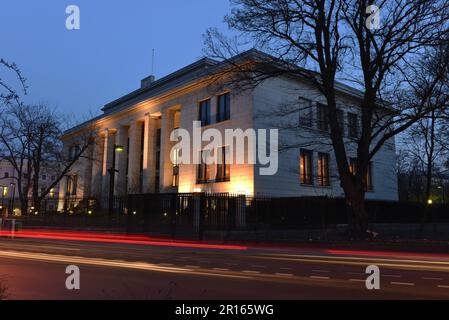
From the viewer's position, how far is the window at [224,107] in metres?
36.9

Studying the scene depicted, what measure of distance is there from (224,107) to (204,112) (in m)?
2.92

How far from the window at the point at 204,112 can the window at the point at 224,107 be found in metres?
1.57

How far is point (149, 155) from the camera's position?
4566 cm

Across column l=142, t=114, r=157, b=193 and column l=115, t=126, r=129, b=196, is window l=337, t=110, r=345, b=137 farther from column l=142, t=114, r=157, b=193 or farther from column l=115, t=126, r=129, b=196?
column l=115, t=126, r=129, b=196

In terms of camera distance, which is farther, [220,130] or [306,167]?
[306,167]

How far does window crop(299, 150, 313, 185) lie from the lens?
124 ft

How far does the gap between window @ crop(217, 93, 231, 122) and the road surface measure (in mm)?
23636

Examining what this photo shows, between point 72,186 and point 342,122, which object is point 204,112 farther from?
point 72,186

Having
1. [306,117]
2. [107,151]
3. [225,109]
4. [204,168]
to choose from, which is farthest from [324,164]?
[107,151]

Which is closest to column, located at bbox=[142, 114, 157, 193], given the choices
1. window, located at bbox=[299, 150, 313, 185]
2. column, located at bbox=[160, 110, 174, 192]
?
column, located at bbox=[160, 110, 174, 192]

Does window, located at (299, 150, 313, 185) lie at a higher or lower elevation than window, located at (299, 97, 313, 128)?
lower

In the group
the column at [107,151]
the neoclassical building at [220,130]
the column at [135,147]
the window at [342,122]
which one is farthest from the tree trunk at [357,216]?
the column at [107,151]

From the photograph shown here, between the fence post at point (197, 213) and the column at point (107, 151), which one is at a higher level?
the column at point (107, 151)

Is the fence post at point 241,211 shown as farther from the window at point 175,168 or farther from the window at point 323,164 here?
the window at point 175,168
